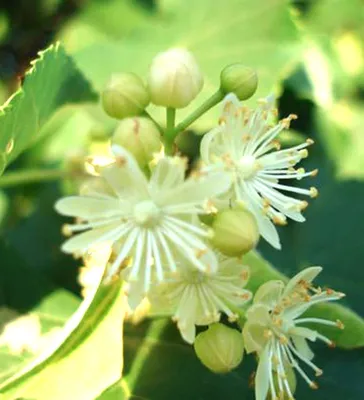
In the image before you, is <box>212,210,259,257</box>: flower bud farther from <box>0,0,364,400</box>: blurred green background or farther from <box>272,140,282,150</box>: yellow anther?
<box>0,0,364,400</box>: blurred green background

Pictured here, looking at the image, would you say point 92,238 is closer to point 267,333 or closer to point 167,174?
point 167,174

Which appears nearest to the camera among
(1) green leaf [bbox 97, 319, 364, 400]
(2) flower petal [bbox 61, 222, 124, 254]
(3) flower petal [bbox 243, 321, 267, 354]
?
(2) flower petal [bbox 61, 222, 124, 254]

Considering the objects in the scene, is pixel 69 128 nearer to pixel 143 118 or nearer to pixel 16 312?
pixel 16 312

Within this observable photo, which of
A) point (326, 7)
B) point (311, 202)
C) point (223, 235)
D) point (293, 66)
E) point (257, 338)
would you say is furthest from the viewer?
point (326, 7)

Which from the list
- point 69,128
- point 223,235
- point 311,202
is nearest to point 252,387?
point 223,235

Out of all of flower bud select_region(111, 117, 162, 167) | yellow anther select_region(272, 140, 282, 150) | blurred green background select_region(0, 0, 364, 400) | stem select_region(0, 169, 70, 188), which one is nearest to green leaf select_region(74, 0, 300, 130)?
blurred green background select_region(0, 0, 364, 400)
